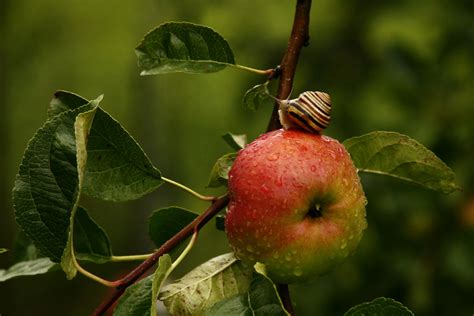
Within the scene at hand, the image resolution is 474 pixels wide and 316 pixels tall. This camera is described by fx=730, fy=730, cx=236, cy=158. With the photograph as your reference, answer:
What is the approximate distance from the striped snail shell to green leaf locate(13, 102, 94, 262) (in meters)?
0.21

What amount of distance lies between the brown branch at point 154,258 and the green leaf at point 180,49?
20 centimetres

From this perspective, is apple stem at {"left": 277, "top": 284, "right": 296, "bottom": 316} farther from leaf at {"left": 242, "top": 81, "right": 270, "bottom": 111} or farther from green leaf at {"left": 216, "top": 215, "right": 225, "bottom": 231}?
leaf at {"left": 242, "top": 81, "right": 270, "bottom": 111}

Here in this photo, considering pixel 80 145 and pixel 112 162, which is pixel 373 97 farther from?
pixel 80 145

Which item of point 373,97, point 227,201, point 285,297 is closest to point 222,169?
point 227,201

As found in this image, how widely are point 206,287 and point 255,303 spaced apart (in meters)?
0.09

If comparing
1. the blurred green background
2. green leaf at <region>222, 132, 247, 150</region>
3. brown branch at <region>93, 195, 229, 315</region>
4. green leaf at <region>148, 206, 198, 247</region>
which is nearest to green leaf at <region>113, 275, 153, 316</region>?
brown branch at <region>93, 195, 229, 315</region>

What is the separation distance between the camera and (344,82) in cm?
267

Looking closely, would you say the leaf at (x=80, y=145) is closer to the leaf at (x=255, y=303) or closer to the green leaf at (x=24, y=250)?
the leaf at (x=255, y=303)

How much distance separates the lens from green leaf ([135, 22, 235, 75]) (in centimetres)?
92

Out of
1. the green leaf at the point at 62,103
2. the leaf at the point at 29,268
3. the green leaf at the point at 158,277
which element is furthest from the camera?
the leaf at the point at 29,268

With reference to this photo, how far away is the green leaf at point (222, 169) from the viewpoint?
33.4 inches

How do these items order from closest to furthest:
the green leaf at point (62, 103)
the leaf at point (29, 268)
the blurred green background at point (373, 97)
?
the green leaf at point (62, 103), the leaf at point (29, 268), the blurred green background at point (373, 97)

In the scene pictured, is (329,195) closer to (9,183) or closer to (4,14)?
(4,14)

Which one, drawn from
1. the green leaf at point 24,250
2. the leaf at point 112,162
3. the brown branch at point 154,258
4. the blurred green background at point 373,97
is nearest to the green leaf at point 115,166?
the leaf at point 112,162
